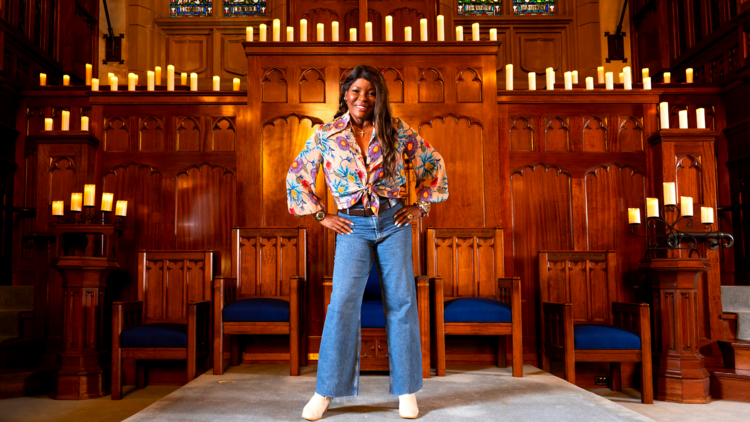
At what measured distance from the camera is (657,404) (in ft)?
12.9

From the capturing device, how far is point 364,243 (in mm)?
2531

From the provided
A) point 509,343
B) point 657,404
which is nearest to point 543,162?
point 509,343

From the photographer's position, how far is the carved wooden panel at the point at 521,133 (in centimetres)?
488

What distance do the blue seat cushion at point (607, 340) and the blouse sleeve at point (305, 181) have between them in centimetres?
232

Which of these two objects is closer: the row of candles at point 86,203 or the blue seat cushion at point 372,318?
the blue seat cushion at point 372,318

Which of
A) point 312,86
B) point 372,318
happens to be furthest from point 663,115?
point 372,318

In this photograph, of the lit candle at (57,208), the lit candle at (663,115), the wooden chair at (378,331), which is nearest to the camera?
the wooden chair at (378,331)

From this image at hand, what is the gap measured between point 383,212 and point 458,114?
2448 mm

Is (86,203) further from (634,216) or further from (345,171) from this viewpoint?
(634,216)

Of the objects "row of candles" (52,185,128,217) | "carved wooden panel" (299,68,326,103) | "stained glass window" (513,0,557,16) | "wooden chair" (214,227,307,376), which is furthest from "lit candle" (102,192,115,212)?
"stained glass window" (513,0,557,16)

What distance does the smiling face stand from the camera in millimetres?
2508

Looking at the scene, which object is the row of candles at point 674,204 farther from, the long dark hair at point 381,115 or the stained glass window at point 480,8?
the stained glass window at point 480,8

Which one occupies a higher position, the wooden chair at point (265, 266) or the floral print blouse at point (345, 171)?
the floral print blouse at point (345, 171)

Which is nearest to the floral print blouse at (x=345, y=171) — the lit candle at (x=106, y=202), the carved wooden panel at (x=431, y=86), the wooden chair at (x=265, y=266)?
the wooden chair at (x=265, y=266)
